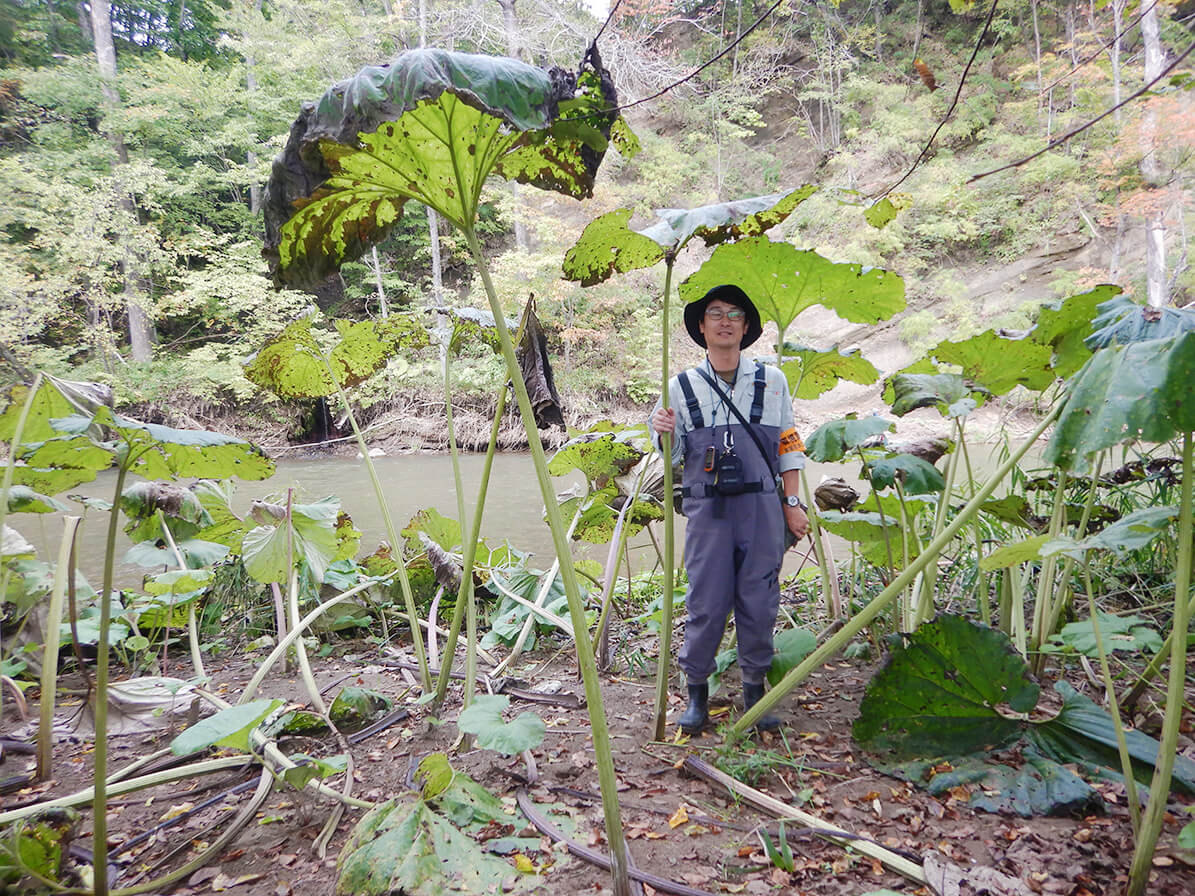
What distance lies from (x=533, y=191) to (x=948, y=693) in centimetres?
1465

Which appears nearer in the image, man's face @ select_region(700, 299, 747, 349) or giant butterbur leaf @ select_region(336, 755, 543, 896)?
giant butterbur leaf @ select_region(336, 755, 543, 896)

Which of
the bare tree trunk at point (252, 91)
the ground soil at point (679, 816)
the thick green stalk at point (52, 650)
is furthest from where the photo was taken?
the bare tree trunk at point (252, 91)

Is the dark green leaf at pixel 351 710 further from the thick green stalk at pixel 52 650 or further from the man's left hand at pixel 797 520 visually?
the man's left hand at pixel 797 520

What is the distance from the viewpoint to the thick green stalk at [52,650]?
1.41 meters

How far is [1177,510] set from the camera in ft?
3.67

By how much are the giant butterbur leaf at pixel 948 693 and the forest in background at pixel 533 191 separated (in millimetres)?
11432

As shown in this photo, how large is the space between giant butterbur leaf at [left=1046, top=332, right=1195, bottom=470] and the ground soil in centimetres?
85

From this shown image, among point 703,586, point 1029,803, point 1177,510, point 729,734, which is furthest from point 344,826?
point 1177,510

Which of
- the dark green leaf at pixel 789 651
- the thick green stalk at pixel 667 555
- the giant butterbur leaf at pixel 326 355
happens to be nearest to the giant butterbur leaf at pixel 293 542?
the giant butterbur leaf at pixel 326 355

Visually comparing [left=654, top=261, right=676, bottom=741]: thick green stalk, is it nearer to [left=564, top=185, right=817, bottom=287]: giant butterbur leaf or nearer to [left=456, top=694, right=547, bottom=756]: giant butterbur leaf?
[left=564, top=185, right=817, bottom=287]: giant butterbur leaf

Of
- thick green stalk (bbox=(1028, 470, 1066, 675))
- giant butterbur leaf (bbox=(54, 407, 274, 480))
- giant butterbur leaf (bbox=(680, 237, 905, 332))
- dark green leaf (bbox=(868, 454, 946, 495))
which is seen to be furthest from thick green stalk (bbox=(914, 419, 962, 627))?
giant butterbur leaf (bbox=(54, 407, 274, 480))

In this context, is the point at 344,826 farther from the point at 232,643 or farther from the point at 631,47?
the point at 631,47

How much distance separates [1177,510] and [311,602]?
3.25 metres

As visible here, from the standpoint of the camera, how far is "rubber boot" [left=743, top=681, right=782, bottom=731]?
5.83 ft
